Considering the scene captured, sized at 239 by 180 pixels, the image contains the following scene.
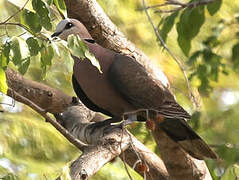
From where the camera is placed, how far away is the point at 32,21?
92.1 inches

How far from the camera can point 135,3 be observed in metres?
5.98

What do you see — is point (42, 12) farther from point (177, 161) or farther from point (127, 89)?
point (177, 161)

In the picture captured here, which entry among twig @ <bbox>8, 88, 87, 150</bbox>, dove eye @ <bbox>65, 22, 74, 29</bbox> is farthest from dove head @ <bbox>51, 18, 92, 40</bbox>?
twig @ <bbox>8, 88, 87, 150</bbox>

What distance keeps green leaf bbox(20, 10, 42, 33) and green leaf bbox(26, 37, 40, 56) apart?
10cm

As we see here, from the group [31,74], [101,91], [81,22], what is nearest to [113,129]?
[101,91]

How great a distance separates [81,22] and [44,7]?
1.02m

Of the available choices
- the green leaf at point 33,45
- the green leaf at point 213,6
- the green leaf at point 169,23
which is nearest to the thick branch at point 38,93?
the green leaf at point 169,23

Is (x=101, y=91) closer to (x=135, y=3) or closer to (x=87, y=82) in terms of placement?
(x=87, y=82)

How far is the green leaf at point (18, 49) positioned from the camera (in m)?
2.16

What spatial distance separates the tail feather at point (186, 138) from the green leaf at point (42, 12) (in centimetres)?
127

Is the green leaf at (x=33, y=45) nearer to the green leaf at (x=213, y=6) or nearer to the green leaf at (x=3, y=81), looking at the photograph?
the green leaf at (x=3, y=81)

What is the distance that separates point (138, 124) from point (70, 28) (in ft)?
3.01

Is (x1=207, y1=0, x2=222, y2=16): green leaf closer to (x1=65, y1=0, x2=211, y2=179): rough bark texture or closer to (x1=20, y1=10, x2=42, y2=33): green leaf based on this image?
(x1=65, y1=0, x2=211, y2=179): rough bark texture

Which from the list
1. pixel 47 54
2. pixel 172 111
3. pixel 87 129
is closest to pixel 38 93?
pixel 87 129
